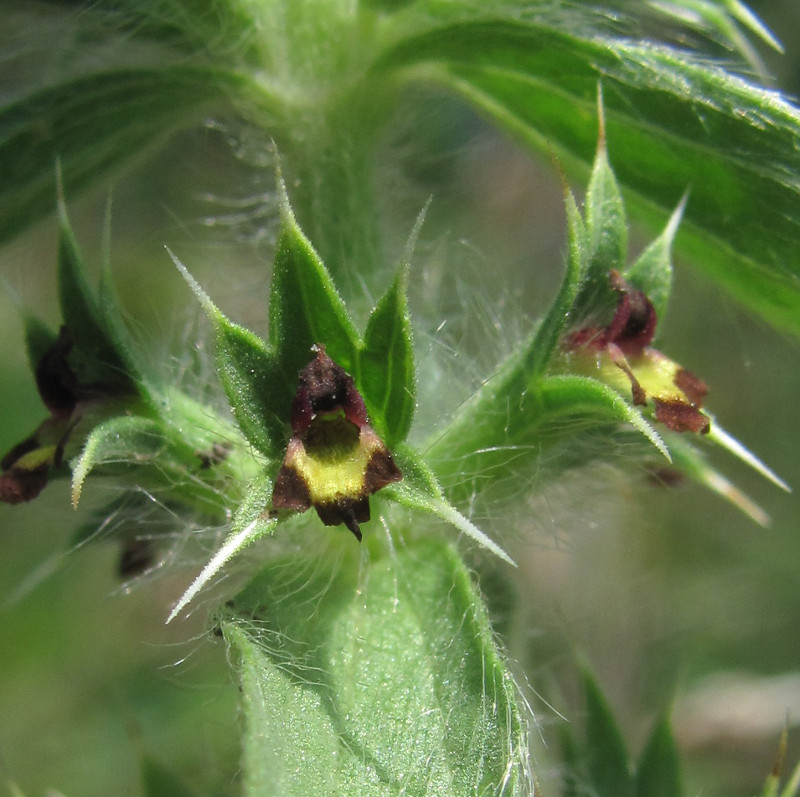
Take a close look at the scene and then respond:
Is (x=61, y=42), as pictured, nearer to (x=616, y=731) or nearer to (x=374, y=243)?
(x=374, y=243)

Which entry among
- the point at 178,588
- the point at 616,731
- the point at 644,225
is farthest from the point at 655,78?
the point at 178,588

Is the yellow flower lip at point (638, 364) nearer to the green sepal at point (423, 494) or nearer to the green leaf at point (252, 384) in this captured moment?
the green sepal at point (423, 494)

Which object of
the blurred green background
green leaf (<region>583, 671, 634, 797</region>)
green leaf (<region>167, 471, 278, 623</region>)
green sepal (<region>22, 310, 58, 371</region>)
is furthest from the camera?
the blurred green background

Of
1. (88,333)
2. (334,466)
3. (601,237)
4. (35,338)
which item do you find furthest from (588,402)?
(35,338)

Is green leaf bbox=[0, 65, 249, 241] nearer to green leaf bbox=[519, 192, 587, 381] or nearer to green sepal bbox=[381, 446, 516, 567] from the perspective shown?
green leaf bbox=[519, 192, 587, 381]

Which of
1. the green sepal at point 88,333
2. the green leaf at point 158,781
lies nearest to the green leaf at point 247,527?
the green sepal at point 88,333

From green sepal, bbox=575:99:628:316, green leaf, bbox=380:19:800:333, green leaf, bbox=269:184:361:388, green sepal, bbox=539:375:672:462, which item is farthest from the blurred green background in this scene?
green leaf, bbox=269:184:361:388
